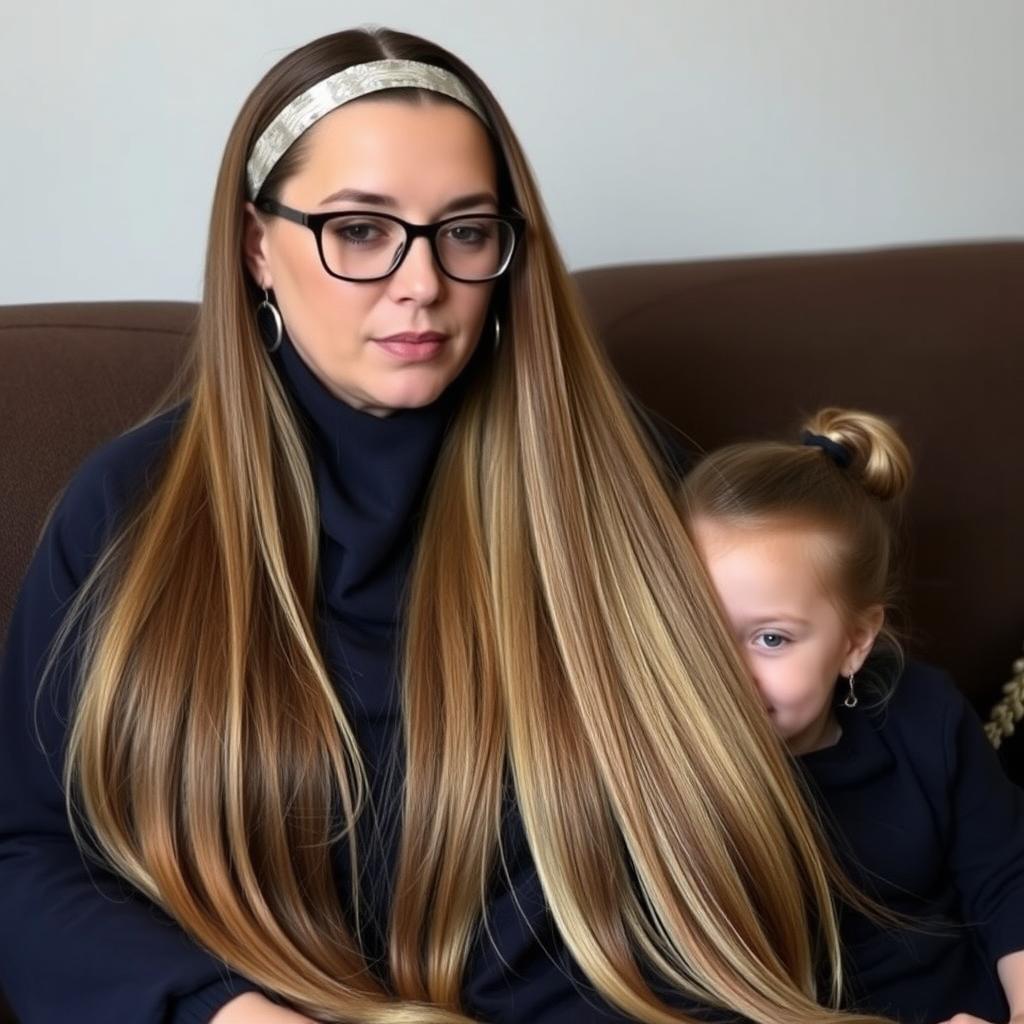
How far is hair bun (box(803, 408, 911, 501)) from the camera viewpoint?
1483 mm

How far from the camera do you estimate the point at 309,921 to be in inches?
51.7

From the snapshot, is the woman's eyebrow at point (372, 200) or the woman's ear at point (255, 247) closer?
the woman's eyebrow at point (372, 200)

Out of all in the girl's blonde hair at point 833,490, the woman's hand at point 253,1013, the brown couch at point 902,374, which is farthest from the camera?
the brown couch at point 902,374

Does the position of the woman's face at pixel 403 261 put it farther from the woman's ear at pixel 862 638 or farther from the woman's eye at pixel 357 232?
the woman's ear at pixel 862 638

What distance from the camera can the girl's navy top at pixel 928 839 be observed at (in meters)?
1.43

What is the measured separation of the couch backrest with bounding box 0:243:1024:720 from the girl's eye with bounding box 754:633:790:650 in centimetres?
43

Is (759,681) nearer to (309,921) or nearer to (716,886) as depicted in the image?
(716,886)

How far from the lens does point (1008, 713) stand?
1833 mm

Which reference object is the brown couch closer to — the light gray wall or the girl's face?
the light gray wall

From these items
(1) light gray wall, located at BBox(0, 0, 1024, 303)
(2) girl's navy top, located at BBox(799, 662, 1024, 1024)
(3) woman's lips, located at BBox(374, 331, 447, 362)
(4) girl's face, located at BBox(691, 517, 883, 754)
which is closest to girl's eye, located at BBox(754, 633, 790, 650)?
(4) girl's face, located at BBox(691, 517, 883, 754)

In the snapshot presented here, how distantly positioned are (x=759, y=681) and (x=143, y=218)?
957 millimetres

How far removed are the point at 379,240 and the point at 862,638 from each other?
57 cm

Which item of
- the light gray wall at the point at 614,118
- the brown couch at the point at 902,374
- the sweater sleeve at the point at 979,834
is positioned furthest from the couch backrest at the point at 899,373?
the sweater sleeve at the point at 979,834

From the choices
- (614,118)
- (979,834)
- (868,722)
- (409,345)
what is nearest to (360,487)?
(409,345)
